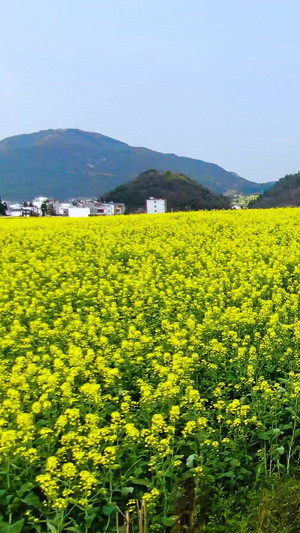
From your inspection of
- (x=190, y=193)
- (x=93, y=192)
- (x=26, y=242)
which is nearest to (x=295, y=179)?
(x=190, y=193)

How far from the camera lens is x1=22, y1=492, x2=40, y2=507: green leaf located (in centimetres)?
249

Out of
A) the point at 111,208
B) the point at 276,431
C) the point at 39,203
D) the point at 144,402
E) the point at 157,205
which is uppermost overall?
the point at 39,203

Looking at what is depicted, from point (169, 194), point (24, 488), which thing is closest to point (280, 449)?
point (24, 488)

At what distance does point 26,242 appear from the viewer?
477 inches

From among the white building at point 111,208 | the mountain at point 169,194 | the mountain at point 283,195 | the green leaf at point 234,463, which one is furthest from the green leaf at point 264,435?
the white building at point 111,208

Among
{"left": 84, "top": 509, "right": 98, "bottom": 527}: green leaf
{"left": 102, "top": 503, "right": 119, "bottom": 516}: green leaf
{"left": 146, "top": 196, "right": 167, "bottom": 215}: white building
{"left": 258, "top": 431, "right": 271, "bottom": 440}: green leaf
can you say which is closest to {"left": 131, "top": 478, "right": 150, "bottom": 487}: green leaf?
{"left": 102, "top": 503, "right": 119, "bottom": 516}: green leaf

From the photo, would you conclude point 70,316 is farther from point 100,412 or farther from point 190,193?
point 190,193

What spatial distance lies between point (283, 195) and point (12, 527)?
48.4 m

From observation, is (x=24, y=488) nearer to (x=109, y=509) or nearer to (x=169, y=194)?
(x=109, y=509)

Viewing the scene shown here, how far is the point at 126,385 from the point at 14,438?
4.72 ft

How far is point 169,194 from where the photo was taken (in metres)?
51.1

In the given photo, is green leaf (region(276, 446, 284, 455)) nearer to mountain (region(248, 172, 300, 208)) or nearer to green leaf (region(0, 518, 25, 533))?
→ green leaf (region(0, 518, 25, 533))

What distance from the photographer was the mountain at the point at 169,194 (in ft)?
155

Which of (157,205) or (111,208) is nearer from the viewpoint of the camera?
(157,205)
